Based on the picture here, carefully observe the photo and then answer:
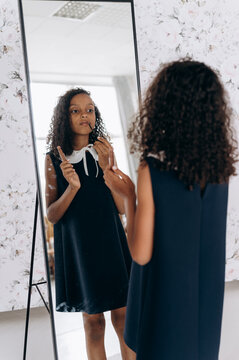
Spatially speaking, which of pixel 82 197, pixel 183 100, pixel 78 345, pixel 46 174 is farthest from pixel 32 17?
pixel 78 345

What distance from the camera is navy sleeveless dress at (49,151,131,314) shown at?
1873 mm

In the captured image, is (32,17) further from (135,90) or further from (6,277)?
(6,277)

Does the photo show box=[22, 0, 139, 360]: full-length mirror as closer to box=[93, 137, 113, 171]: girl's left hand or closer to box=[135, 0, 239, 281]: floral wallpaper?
box=[93, 137, 113, 171]: girl's left hand

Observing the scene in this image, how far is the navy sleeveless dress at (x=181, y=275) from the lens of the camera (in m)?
1.16

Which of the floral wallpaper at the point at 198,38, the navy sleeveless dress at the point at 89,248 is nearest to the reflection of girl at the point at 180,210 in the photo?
the navy sleeveless dress at the point at 89,248

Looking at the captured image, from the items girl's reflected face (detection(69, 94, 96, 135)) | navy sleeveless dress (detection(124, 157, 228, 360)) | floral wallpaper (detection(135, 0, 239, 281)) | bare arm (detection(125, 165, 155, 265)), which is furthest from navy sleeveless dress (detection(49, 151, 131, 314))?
floral wallpaper (detection(135, 0, 239, 281))

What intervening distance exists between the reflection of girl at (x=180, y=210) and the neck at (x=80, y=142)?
2.25 ft

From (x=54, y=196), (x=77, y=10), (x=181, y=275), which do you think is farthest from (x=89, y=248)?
(x=77, y=10)

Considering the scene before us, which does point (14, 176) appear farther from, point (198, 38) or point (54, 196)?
point (198, 38)

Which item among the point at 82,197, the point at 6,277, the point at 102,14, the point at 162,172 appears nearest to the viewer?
the point at 162,172

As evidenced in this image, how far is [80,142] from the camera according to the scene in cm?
192

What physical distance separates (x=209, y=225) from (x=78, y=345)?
1044 millimetres

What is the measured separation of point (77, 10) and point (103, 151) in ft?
2.42

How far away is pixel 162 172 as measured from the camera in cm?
116
